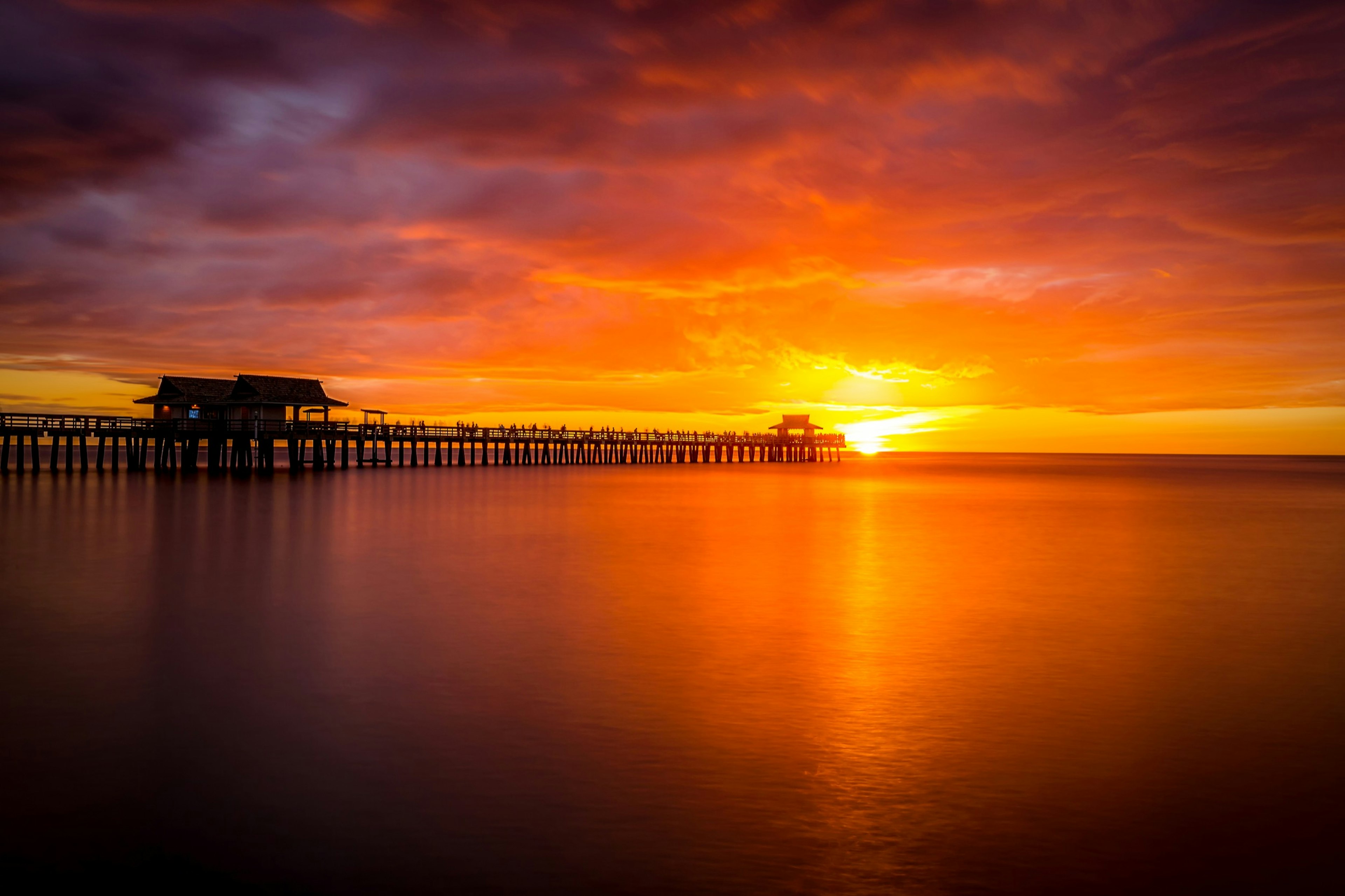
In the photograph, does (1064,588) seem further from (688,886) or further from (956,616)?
(688,886)

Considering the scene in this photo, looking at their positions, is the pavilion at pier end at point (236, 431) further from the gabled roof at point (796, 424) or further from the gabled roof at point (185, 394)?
the gabled roof at point (796, 424)

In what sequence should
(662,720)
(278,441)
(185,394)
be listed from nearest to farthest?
(662,720), (185,394), (278,441)

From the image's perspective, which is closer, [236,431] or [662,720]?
[662,720]

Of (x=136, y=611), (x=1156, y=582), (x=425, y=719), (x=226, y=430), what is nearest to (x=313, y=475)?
(x=226, y=430)

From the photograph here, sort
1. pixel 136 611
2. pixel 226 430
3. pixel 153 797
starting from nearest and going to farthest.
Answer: pixel 153 797, pixel 136 611, pixel 226 430

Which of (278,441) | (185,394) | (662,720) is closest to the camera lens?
(662,720)

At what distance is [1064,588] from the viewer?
71.8ft

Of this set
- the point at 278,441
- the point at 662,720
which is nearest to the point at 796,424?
the point at 278,441

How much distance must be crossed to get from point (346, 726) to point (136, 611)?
873cm

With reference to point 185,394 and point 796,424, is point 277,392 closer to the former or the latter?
point 185,394

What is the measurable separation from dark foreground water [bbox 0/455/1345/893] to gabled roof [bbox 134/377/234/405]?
36114 millimetres

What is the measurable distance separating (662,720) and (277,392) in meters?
57.7

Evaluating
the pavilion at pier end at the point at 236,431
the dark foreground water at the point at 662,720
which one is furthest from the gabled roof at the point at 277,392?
the dark foreground water at the point at 662,720

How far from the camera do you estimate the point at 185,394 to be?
61.5 metres
